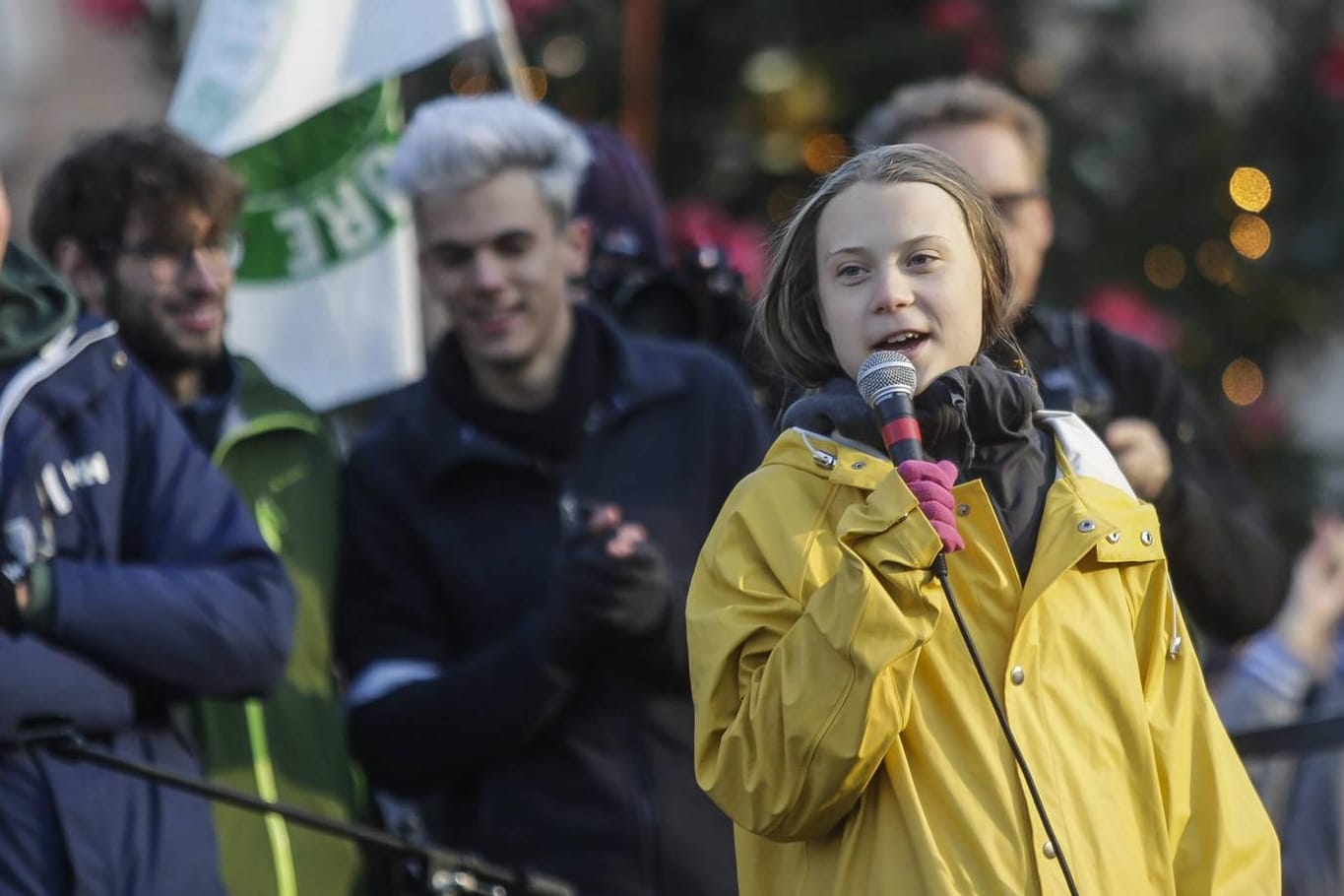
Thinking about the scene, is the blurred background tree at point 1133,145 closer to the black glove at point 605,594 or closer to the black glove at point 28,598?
the black glove at point 605,594

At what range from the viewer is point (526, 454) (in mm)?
4539

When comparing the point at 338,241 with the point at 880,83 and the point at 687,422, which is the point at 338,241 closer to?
the point at 687,422

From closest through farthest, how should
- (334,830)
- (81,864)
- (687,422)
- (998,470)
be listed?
(998,470) → (81,864) → (334,830) → (687,422)

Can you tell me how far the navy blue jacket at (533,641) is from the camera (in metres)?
4.16

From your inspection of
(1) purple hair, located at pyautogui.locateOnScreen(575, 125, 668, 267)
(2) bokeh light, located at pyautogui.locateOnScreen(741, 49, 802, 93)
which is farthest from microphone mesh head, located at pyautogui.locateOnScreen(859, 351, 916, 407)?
(2) bokeh light, located at pyautogui.locateOnScreen(741, 49, 802, 93)

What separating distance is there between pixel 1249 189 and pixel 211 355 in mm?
4897

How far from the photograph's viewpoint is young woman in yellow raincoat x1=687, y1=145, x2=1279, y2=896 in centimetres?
274

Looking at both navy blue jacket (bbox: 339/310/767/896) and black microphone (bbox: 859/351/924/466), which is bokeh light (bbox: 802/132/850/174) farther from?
black microphone (bbox: 859/351/924/466)

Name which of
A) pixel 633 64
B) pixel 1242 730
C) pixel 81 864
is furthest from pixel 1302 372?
pixel 81 864

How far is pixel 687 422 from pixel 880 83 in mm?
3834

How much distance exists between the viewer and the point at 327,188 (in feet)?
Result: 18.6

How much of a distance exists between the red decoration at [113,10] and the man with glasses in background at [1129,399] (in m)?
3.92

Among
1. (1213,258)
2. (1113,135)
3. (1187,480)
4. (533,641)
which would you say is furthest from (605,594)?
(1213,258)

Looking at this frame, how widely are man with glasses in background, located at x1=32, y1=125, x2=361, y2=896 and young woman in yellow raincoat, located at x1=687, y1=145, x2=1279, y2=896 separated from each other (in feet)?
5.01
